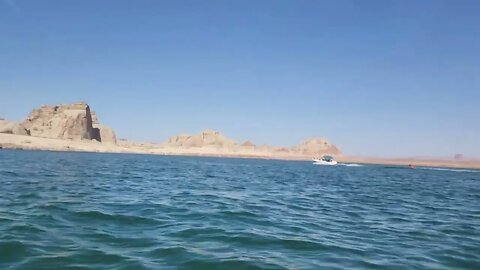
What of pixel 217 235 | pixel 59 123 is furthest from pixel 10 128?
pixel 217 235

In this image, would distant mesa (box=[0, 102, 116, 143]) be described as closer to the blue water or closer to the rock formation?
the rock formation

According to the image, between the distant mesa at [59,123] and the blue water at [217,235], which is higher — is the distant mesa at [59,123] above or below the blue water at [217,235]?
above

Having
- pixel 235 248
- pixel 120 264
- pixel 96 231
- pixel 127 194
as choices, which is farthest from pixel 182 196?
pixel 120 264

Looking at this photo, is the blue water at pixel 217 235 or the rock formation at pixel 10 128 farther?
the rock formation at pixel 10 128

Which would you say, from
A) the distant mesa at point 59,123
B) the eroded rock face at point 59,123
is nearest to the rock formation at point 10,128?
the distant mesa at point 59,123

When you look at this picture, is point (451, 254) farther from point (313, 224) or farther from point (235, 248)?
point (235, 248)

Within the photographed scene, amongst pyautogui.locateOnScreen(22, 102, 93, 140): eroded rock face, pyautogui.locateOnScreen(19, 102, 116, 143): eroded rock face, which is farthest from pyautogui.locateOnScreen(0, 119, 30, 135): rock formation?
pyautogui.locateOnScreen(22, 102, 93, 140): eroded rock face

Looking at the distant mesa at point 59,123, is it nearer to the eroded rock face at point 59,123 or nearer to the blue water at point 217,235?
the eroded rock face at point 59,123

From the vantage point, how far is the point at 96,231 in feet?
39.5

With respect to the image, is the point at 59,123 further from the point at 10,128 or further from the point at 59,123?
the point at 10,128

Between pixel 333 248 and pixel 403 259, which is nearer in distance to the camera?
pixel 403 259

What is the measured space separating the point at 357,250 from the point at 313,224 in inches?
160

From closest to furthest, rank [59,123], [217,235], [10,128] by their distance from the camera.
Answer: [217,235], [10,128], [59,123]

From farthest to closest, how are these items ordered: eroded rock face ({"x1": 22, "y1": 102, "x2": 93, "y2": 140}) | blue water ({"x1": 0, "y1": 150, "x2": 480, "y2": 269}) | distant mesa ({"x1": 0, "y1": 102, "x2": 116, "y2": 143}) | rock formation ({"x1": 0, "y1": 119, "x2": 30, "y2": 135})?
eroded rock face ({"x1": 22, "y1": 102, "x2": 93, "y2": 140})
distant mesa ({"x1": 0, "y1": 102, "x2": 116, "y2": 143})
rock formation ({"x1": 0, "y1": 119, "x2": 30, "y2": 135})
blue water ({"x1": 0, "y1": 150, "x2": 480, "y2": 269})
